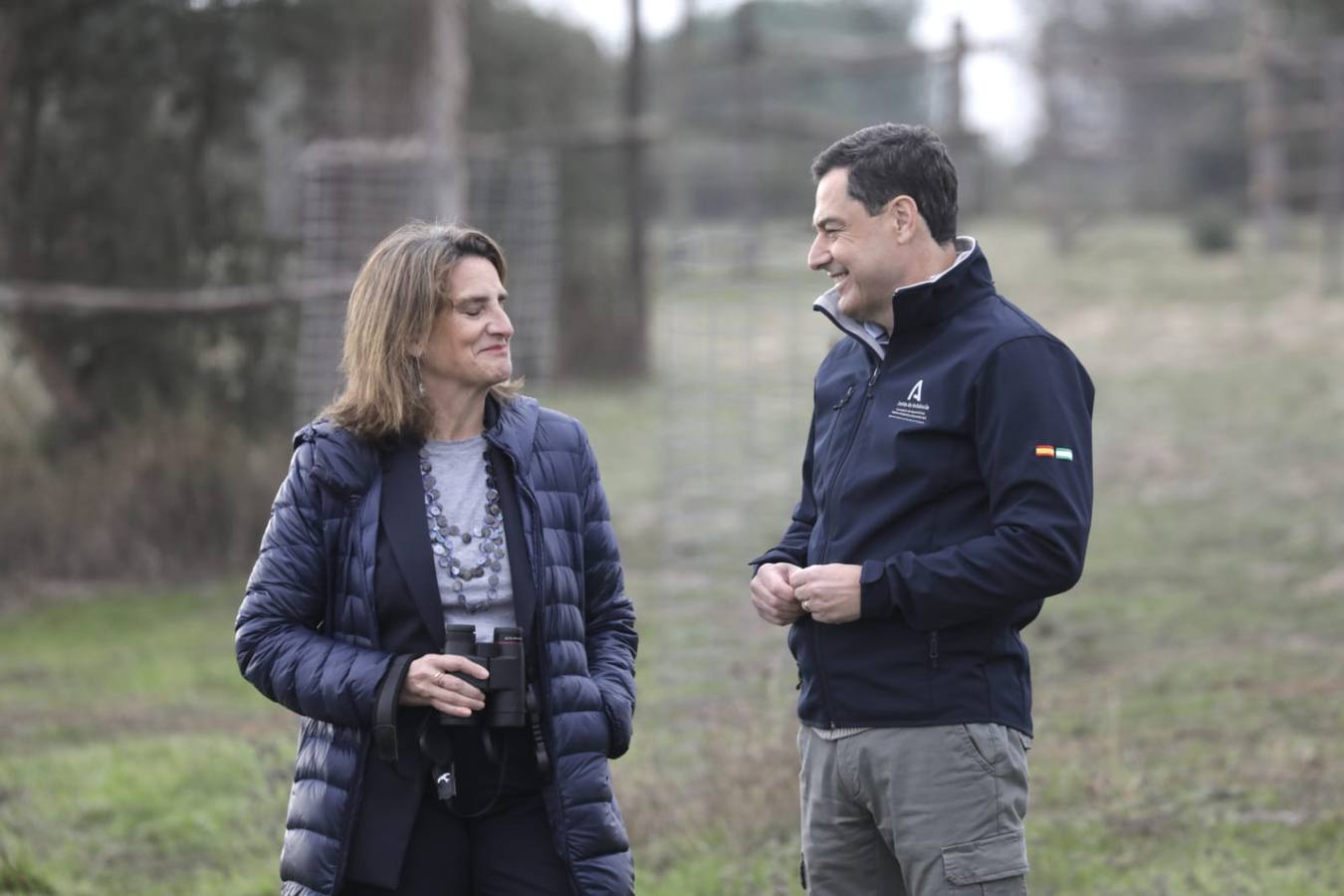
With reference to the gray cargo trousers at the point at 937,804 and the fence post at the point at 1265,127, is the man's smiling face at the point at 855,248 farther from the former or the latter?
the fence post at the point at 1265,127

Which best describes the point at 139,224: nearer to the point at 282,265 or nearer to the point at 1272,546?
the point at 282,265

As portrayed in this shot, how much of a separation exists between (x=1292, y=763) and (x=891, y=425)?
12.2 feet

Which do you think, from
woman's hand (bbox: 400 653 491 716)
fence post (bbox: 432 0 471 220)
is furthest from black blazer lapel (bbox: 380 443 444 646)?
fence post (bbox: 432 0 471 220)

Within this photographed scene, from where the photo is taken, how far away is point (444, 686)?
3193 mm

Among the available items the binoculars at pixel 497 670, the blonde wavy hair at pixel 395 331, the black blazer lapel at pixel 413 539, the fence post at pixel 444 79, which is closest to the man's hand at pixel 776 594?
the binoculars at pixel 497 670

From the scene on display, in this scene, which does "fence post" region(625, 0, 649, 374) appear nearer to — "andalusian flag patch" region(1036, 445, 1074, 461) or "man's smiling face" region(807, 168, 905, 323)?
"man's smiling face" region(807, 168, 905, 323)

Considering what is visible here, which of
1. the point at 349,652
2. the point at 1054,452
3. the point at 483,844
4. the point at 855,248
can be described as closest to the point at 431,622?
the point at 349,652

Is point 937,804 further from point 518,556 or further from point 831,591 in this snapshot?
point 518,556

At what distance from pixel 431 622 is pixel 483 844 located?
1.41 ft

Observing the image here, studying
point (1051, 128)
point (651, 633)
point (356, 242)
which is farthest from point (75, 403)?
point (1051, 128)

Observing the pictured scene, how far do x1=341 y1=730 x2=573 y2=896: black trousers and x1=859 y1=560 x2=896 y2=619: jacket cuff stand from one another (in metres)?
0.72

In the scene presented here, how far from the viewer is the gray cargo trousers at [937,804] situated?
3166mm

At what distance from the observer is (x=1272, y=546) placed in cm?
1079

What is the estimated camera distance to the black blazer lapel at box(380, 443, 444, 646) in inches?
131
